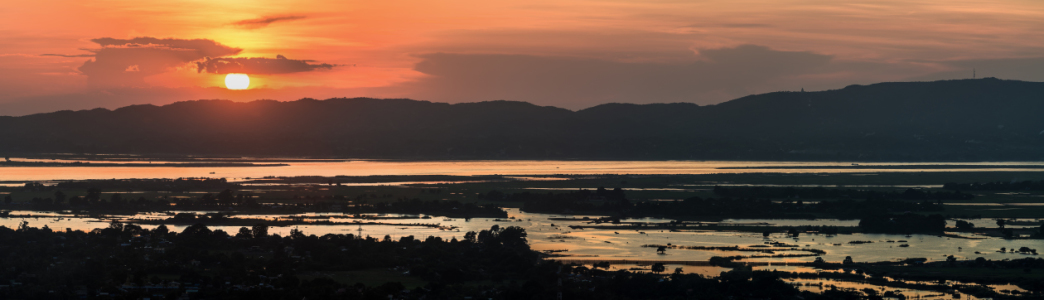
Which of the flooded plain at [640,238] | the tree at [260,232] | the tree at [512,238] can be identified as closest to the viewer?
the flooded plain at [640,238]

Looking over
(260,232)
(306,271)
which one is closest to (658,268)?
(306,271)

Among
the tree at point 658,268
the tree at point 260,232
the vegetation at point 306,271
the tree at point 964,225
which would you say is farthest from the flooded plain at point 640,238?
the tree at point 260,232

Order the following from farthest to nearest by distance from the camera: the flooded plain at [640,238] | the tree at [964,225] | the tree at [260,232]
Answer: the tree at [964,225], the tree at [260,232], the flooded plain at [640,238]

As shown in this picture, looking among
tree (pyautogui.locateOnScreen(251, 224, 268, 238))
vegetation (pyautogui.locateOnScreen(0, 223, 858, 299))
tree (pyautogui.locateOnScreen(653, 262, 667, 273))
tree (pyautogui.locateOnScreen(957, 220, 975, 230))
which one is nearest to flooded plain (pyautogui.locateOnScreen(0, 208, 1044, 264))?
tree (pyautogui.locateOnScreen(653, 262, 667, 273))

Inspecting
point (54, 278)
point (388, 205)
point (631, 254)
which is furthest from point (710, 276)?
point (388, 205)

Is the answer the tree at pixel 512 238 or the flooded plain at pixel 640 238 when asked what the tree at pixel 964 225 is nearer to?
the flooded plain at pixel 640 238

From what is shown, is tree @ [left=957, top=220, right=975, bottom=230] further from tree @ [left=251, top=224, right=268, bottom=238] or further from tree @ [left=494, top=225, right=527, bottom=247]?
tree @ [left=251, top=224, right=268, bottom=238]

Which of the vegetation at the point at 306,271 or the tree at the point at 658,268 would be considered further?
the tree at the point at 658,268

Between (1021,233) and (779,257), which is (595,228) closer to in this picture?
(779,257)

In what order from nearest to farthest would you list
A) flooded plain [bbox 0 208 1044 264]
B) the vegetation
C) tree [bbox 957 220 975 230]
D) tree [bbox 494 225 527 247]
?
the vegetation → flooded plain [bbox 0 208 1044 264] → tree [bbox 494 225 527 247] → tree [bbox 957 220 975 230]

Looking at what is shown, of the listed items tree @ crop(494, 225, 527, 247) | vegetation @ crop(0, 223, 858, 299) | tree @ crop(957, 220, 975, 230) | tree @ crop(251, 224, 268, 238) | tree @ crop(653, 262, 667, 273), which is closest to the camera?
vegetation @ crop(0, 223, 858, 299)

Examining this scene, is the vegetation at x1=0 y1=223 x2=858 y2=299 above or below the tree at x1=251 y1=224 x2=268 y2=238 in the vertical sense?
below
